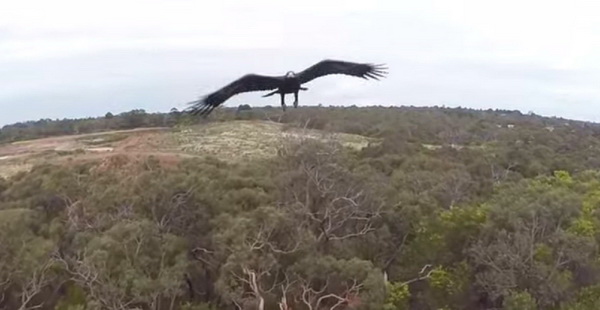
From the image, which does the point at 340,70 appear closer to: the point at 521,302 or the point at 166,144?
the point at 521,302

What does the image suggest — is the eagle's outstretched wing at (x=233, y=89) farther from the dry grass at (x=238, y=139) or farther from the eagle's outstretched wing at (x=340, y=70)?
the dry grass at (x=238, y=139)

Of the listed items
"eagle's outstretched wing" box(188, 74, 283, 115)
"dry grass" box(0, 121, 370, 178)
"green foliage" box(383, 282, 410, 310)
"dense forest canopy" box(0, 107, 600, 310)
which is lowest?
"green foliage" box(383, 282, 410, 310)

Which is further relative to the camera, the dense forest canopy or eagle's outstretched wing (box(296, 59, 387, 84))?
the dense forest canopy

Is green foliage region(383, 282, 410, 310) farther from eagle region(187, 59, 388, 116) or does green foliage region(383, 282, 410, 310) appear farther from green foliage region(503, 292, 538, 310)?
eagle region(187, 59, 388, 116)

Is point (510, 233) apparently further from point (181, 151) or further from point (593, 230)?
point (181, 151)

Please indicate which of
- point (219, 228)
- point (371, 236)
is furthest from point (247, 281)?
point (371, 236)

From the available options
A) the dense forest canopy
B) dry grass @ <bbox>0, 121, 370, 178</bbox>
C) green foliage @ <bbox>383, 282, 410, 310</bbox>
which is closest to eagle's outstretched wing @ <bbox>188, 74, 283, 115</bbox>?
the dense forest canopy
